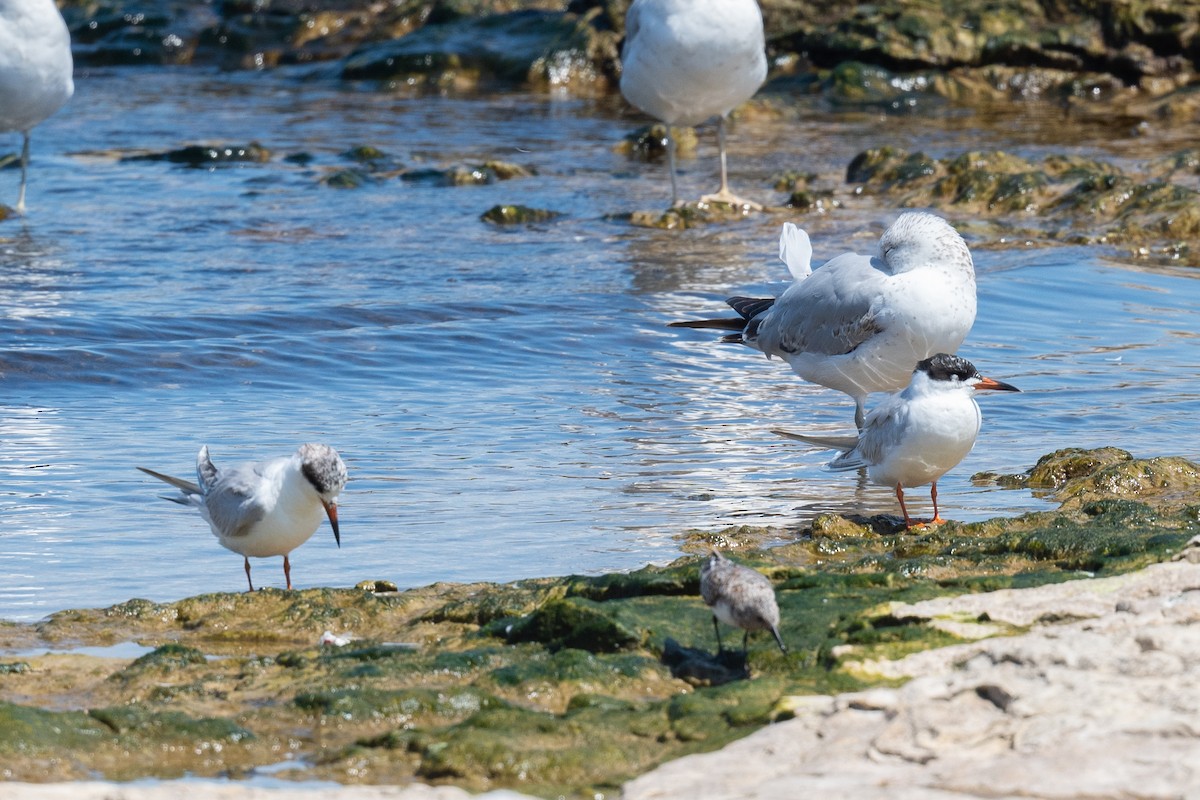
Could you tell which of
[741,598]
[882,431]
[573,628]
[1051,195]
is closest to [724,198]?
[1051,195]

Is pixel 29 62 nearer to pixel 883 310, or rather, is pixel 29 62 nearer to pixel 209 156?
pixel 209 156

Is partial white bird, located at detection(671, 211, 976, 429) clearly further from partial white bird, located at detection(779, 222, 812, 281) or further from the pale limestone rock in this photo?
the pale limestone rock

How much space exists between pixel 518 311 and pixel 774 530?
3.87 meters

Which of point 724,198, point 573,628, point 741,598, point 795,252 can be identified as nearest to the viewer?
point 741,598

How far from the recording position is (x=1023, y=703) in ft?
10.9

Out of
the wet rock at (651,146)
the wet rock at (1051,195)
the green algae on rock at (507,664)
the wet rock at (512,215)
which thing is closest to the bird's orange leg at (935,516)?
the green algae on rock at (507,664)

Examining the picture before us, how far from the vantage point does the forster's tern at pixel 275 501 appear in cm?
481

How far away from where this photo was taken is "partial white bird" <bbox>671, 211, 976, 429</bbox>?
619 cm

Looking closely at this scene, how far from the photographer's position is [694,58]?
37.7ft

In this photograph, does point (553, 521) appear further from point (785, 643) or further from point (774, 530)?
point (785, 643)

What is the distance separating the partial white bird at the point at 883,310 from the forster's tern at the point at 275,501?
2362mm

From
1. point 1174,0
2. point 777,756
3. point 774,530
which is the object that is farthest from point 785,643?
point 1174,0

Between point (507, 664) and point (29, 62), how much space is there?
29.8 feet

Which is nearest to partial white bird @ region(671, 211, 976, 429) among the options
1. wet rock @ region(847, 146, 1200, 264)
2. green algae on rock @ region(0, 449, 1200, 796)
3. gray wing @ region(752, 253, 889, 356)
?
gray wing @ region(752, 253, 889, 356)
